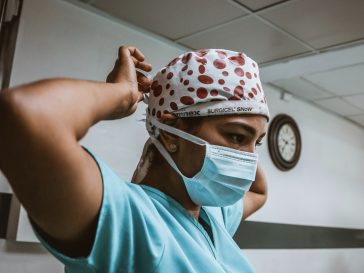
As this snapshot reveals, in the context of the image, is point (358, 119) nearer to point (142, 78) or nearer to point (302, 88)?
point (302, 88)

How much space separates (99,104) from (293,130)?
11.8 ft

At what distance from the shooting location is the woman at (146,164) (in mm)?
591

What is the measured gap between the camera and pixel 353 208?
5.01 metres

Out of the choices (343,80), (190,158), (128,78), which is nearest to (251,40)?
(343,80)

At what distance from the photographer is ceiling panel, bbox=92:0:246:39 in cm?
225

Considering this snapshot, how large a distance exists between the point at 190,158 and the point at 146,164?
0.17m

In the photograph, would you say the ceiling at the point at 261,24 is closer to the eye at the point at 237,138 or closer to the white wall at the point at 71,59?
the white wall at the point at 71,59

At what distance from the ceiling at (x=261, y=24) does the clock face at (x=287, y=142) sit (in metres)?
0.79

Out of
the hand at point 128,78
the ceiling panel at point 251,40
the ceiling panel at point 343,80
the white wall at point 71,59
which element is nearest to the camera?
the hand at point 128,78

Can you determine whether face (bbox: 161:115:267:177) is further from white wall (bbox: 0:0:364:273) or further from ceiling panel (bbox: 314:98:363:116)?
ceiling panel (bbox: 314:98:363:116)

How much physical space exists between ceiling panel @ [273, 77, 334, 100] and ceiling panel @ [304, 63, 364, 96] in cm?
9

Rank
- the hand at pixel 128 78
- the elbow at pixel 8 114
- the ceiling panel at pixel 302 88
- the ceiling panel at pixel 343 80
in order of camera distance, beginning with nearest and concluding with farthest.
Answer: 1. the elbow at pixel 8 114
2. the hand at pixel 128 78
3. the ceiling panel at pixel 343 80
4. the ceiling panel at pixel 302 88

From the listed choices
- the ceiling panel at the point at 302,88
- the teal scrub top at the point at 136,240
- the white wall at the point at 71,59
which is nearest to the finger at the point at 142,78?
the teal scrub top at the point at 136,240

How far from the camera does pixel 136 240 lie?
759 millimetres
